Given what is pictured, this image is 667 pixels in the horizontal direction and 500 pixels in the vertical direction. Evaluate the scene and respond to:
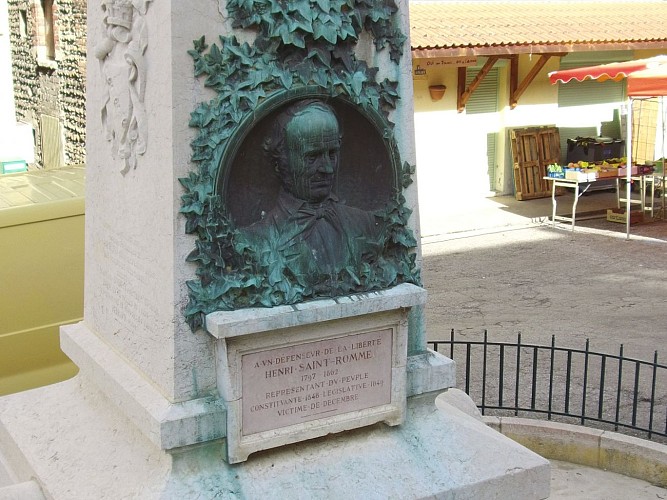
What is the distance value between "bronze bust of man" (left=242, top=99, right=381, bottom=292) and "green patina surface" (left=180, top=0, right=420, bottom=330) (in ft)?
0.06

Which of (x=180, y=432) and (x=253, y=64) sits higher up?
(x=253, y=64)

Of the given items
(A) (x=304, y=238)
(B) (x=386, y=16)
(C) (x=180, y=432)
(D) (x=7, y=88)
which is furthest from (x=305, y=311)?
(D) (x=7, y=88)

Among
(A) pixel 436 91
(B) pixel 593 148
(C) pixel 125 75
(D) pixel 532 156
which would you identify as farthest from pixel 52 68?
(C) pixel 125 75

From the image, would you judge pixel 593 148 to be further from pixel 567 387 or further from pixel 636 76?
pixel 567 387

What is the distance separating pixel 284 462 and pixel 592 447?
284 cm

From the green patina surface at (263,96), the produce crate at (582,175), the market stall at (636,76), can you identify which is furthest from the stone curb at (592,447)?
the produce crate at (582,175)

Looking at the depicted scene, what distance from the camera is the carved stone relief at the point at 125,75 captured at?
3895mm

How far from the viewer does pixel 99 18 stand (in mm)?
4293

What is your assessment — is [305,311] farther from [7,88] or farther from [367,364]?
[7,88]

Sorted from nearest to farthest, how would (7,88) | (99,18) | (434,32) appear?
1. (99,18)
2. (434,32)
3. (7,88)

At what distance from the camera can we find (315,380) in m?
4.09

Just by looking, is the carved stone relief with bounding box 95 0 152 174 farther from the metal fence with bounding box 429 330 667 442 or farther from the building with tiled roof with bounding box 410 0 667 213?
the building with tiled roof with bounding box 410 0 667 213

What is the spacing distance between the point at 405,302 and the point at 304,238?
0.53m

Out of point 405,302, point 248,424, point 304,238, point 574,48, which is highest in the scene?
point 574,48
